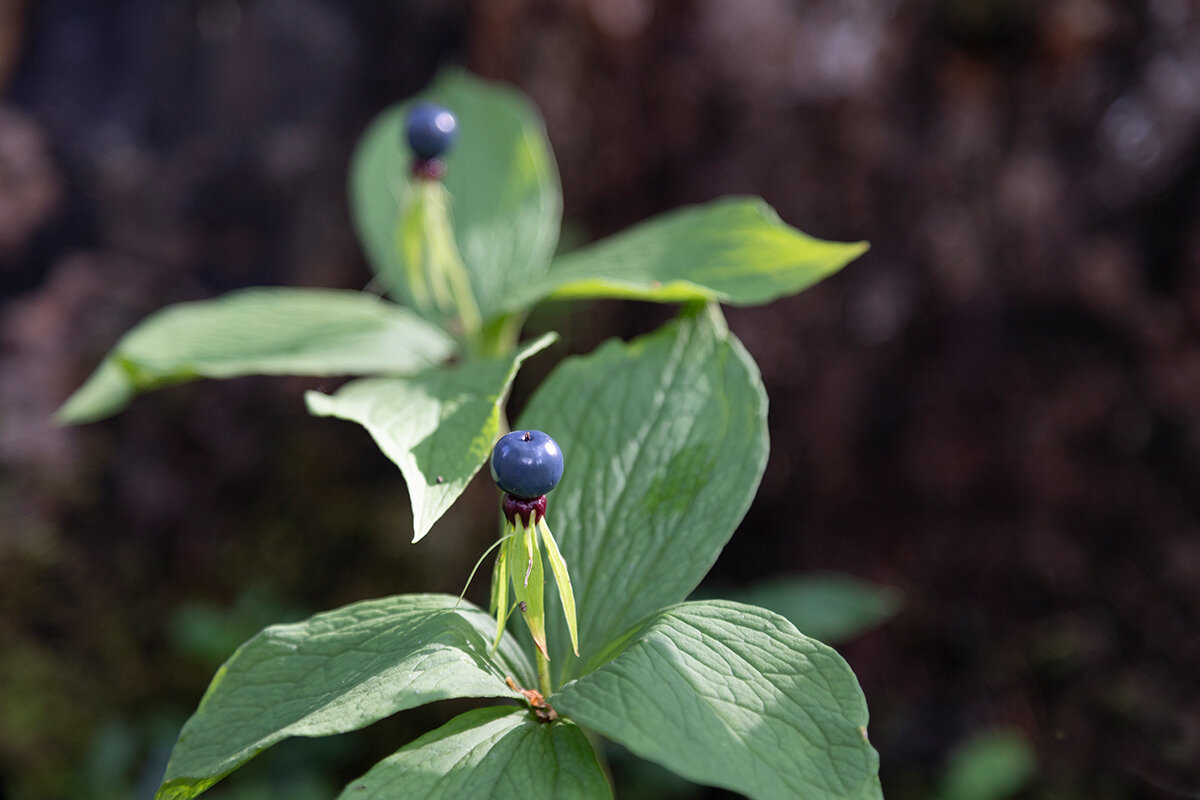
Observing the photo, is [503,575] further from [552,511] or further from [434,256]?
[434,256]

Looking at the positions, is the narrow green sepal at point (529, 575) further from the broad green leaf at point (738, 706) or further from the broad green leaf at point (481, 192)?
the broad green leaf at point (481, 192)

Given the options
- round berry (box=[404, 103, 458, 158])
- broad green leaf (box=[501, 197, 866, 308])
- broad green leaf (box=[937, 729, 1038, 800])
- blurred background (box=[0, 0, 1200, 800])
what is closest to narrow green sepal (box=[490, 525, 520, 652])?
broad green leaf (box=[501, 197, 866, 308])

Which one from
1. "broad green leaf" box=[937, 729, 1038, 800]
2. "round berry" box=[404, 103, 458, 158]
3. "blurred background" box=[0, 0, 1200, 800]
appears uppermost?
"round berry" box=[404, 103, 458, 158]

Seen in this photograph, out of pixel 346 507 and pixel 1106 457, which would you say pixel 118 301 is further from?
pixel 1106 457

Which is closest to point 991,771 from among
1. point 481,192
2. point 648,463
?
point 648,463

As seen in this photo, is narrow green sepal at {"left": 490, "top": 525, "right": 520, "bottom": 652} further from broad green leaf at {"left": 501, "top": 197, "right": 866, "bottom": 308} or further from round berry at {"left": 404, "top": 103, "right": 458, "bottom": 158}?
round berry at {"left": 404, "top": 103, "right": 458, "bottom": 158}

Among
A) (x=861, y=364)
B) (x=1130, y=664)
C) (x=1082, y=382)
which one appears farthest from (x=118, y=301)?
(x=1130, y=664)

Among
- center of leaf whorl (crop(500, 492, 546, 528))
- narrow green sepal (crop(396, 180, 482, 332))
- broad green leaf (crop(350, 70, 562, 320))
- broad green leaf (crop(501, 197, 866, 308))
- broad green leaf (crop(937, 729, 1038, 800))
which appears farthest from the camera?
broad green leaf (crop(937, 729, 1038, 800))

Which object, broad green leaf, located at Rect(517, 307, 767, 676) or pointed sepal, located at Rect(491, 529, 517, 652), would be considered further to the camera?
broad green leaf, located at Rect(517, 307, 767, 676)
